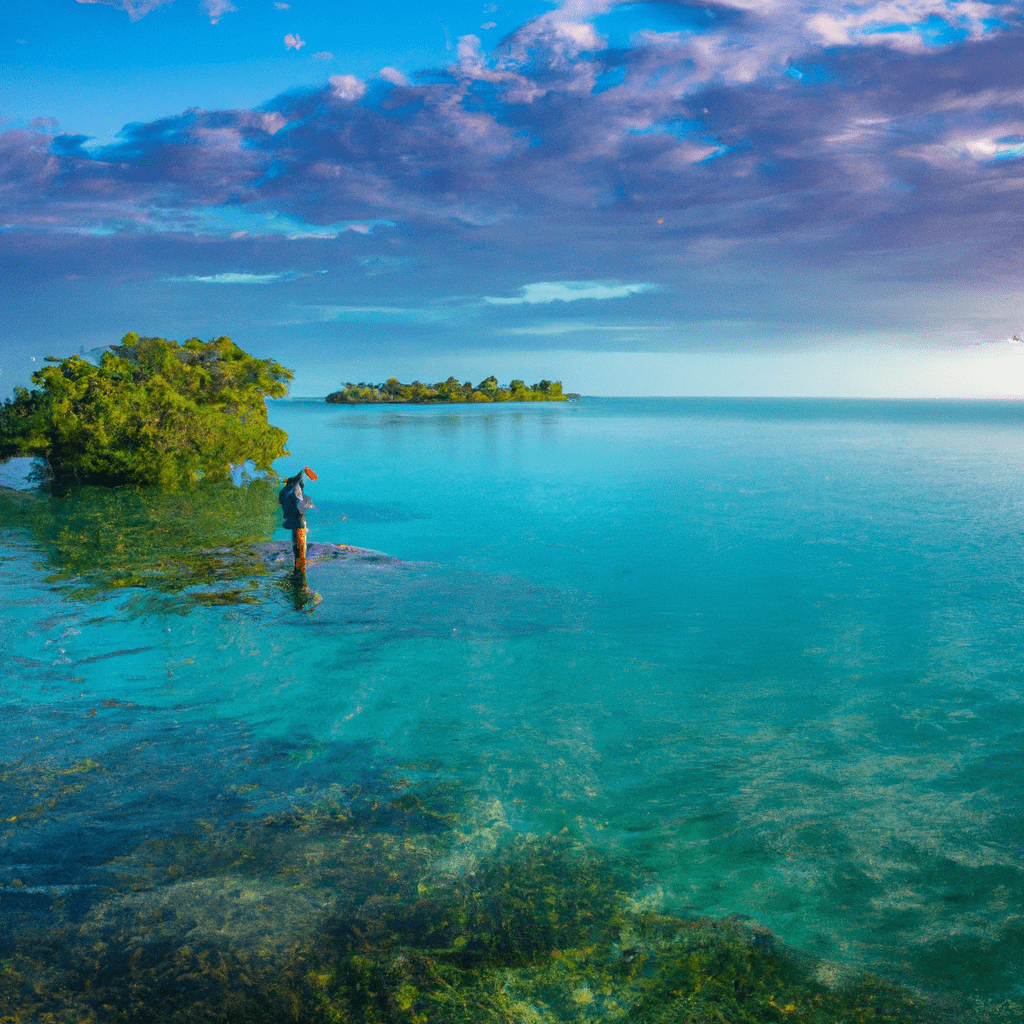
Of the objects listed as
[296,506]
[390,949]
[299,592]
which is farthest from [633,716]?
[296,506]

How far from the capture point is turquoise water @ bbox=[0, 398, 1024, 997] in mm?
8164

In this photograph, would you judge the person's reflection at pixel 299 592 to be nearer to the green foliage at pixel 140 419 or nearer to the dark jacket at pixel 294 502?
the dark jacket at pixel 294 502

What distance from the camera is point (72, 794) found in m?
9.11

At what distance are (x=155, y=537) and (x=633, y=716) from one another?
18.6 metres

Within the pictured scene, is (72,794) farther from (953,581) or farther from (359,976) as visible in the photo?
(953,581)

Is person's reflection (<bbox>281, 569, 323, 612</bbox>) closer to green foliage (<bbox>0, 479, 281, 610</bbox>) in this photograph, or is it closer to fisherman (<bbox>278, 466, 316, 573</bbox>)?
fisherman (<bbox>278, 466, 316, 573</bbox>)

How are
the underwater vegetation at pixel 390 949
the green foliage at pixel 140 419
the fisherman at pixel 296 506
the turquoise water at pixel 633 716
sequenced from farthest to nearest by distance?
the green foliage at pixel 140 419
the fisherman at pixel 296 506
the turquoise water at pixel 633 716
the underwater vegetation at pixel 390 949

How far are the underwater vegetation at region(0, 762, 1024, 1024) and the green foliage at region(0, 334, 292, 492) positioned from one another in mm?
29532

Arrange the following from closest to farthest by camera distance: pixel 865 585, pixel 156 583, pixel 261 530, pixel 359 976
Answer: pixel 359 976
pixel 156 583
pixel 865 585
pixel 261 530

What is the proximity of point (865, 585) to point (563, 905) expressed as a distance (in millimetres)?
19091

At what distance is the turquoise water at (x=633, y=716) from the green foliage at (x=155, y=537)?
0.93m

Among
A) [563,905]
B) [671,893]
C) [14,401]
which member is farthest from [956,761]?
[14,401]

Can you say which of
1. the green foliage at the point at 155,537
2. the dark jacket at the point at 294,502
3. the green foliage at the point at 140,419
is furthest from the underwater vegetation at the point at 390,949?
the green foliage at the point at 140,419

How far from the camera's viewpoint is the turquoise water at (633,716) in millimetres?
8164
